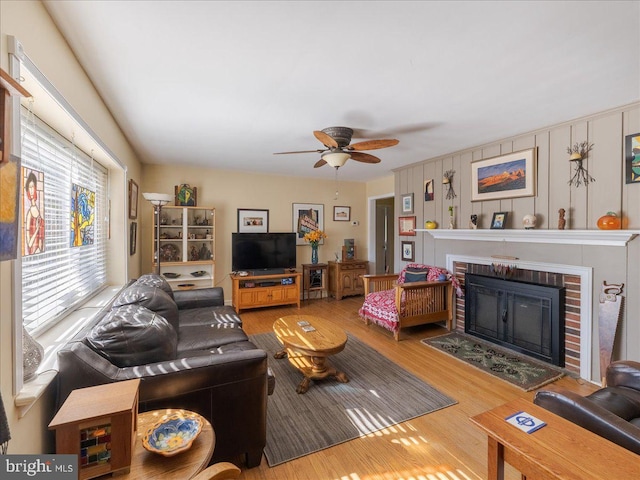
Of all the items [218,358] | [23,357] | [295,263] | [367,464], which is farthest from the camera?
[295,263]

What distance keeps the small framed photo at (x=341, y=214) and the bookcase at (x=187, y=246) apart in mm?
2478

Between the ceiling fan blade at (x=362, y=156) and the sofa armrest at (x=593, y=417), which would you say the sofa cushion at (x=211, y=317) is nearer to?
the ceiling fan blade at (x=362, y=156)

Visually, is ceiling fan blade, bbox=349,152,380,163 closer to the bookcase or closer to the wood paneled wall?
the wood paneled wall

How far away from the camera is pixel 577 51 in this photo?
68.7 inches

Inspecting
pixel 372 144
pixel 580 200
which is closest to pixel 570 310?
pixel 580 200

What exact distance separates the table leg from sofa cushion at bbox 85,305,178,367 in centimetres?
169

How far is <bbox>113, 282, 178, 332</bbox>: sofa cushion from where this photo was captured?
2223 millimetres

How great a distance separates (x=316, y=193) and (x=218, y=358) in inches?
184

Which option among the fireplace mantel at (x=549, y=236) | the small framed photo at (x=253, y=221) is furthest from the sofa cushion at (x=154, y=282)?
the fireplace mantel at (x=549, y=236)

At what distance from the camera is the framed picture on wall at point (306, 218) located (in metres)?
5.82

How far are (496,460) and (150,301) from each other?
2.37 metres

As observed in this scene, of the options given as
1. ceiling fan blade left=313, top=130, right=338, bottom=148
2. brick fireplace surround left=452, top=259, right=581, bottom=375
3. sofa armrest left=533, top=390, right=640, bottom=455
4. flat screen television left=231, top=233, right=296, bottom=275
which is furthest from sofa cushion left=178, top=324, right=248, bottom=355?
brick fireplace surround left=452, top=259, right=581, bottom=375

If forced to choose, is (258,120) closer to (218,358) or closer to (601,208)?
(218,358)

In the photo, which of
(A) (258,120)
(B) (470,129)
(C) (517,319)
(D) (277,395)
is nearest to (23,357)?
(D) (277,395)
